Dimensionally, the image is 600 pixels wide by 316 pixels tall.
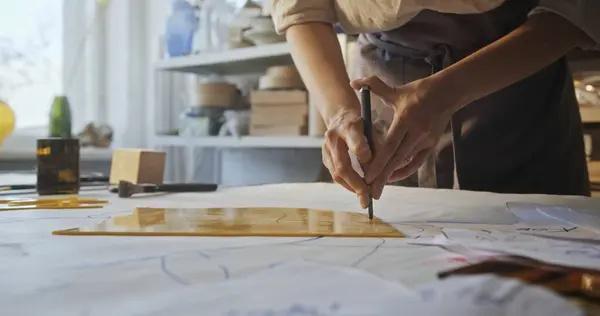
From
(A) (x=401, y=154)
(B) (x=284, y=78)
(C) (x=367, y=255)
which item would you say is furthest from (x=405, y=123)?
(B) (x=284, y=78)

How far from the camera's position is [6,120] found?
1.93 metres

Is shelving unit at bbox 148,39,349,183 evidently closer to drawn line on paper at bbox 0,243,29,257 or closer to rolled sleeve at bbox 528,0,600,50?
rolled sleeve at bbox 528,0,600,50

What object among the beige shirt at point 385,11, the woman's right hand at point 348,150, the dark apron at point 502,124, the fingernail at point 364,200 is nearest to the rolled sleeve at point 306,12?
the beige shirt at point 385,11

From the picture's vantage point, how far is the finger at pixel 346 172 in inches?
27.4

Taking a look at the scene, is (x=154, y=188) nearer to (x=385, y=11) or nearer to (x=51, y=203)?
(x=51, y=203)

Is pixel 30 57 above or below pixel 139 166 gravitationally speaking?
above

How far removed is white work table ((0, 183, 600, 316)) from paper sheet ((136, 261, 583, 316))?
0.04 feet

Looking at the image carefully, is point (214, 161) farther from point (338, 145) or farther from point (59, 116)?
point (338, 145)

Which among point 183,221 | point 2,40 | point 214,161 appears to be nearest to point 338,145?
point 183,221

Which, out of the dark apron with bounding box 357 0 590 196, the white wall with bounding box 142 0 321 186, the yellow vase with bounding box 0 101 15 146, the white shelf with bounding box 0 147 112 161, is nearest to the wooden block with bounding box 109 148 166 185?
the dark apron with bounding box 357 0 590 196

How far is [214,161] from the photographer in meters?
2.30

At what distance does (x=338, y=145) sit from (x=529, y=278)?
1.37 feet

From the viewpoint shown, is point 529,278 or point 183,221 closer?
point 529,278

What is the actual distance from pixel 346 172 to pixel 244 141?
125cm
